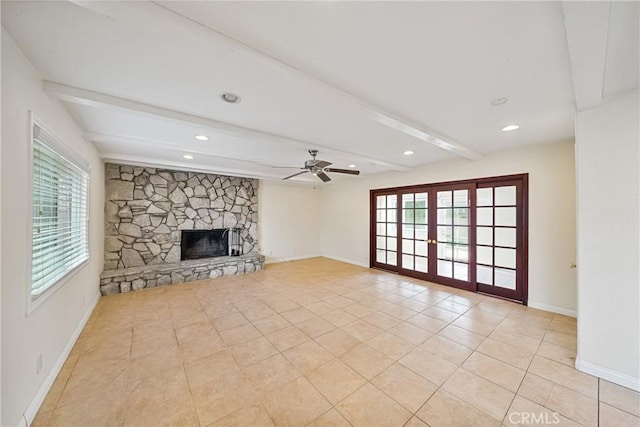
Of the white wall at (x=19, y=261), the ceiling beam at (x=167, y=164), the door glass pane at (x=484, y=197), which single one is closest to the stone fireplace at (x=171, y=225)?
the ceiling beam at (x=167, y=164)

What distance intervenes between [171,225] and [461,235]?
6.18m

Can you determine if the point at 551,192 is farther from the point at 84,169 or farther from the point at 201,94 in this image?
the point at 84,169

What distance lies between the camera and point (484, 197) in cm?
422

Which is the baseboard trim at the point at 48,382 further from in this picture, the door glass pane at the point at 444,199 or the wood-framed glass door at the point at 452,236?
the door glass pane at the point at 444,199

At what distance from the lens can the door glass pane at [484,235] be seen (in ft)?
13.6

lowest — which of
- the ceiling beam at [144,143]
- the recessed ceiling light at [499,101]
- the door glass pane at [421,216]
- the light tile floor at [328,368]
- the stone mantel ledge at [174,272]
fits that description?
the light tile floor at [328,368]

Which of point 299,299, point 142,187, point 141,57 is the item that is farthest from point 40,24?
point 142,187

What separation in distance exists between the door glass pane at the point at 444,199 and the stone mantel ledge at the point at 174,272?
4.41m

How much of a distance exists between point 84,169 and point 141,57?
2431mm

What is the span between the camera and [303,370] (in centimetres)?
A: 218

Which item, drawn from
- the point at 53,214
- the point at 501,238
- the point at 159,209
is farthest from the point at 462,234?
the point at 159,209

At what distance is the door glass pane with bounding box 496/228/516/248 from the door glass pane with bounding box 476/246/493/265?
19 cm

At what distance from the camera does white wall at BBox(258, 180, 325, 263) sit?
6938mm

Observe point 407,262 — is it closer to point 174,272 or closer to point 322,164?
point 322,164
